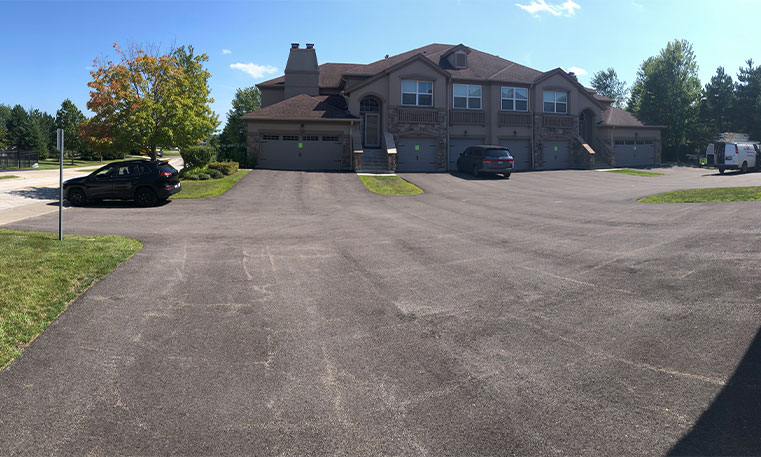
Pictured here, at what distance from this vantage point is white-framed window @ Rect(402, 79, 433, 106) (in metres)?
35.8

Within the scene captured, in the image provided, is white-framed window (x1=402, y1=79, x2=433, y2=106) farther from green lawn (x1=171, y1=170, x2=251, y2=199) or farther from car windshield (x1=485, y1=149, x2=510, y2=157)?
green lawn (x1=171, y1=170, x2=251, y2=199)

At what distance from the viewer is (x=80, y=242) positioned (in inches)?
422

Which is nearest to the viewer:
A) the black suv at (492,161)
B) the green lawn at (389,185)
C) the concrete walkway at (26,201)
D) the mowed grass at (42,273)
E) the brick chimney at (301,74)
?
the mowed grass at (42,273)

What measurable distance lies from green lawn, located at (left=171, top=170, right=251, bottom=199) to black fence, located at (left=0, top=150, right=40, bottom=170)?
33.1 metres

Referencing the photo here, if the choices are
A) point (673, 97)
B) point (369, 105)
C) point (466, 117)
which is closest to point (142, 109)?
point (369, 105)

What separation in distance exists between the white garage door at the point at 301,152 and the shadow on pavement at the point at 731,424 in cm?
3037

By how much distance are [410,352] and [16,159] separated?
181 ft

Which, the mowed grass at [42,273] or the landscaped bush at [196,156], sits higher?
the landscaped bush at [196,156]

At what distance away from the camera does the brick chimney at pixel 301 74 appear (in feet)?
129

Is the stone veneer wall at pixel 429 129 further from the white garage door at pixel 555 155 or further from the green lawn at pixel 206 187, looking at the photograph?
the green lawn at pixel 206 187

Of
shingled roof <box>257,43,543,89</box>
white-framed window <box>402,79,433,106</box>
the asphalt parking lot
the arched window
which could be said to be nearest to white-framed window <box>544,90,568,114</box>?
shingled roof <box>257,43,543,89</box>

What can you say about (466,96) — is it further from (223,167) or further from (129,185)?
(129,185)

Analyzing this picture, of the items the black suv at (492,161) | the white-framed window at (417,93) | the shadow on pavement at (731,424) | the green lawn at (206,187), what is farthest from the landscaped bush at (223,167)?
the shadow on pavement at (731,424)

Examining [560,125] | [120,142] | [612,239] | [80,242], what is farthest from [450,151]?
[80,242]
